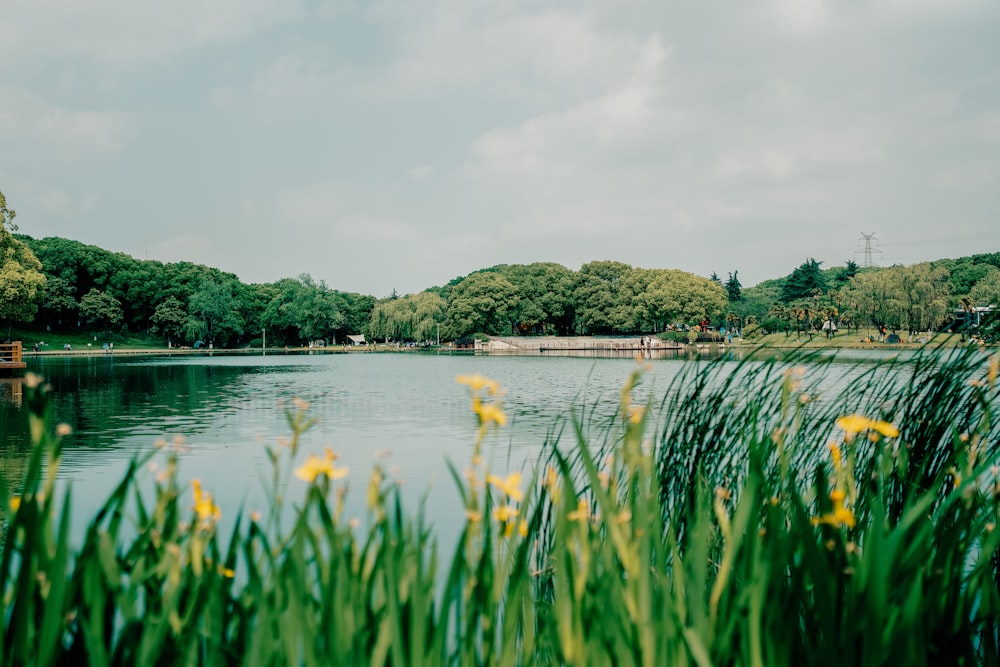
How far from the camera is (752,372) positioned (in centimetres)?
434

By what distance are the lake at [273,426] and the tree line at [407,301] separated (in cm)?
5107

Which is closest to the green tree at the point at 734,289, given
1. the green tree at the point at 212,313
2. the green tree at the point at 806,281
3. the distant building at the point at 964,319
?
the green tree at the point at 806,281

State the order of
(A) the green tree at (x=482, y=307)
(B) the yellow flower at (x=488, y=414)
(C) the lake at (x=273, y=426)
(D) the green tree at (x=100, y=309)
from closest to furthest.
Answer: (B) the yellow flower at (x=488, y=414) < (C) the lake at (x=273, y=426) < (D) the green tree at (x=100, y=309) < (A) the green tree at (x=482, y=307)

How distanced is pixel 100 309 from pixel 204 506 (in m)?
81.5

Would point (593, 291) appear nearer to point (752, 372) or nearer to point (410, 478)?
point (410, 478)

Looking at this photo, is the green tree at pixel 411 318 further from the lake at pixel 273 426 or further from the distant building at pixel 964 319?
the distant building at pixel 964 319

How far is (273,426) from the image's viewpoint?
53.4 feet

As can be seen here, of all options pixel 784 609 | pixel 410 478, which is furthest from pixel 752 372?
pixel 410 478

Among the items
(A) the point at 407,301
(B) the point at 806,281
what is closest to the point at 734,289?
(B) the point at 806,281

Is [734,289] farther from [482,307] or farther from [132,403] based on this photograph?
[132,403]

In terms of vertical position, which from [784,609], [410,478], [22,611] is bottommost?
[410,478]

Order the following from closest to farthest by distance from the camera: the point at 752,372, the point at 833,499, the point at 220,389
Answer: the point at 833,499, the point at 752,372, the point at 220,389

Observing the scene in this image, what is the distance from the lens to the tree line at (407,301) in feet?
250

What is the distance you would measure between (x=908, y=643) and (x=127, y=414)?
61.9ft
